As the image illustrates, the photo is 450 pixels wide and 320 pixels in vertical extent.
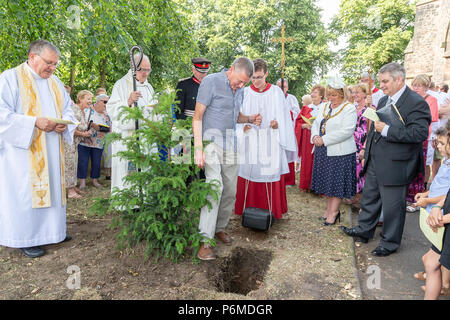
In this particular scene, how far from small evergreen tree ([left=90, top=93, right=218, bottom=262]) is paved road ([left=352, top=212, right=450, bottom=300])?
1.82 meters

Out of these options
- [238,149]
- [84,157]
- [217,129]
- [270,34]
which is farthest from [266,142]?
[270,34]

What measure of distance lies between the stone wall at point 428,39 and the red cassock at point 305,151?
13664 mm

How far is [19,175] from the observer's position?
3.70 metres

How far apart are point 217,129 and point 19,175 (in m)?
2.33

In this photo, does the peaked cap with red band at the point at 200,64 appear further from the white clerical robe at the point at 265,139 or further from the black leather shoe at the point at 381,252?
the black leather shoe at the point at 381,252

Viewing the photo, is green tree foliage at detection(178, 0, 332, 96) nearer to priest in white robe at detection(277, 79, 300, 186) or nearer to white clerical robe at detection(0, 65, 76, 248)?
priest in white robe at detection(277, 79, 300, 186)

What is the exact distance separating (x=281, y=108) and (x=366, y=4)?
90.0ft

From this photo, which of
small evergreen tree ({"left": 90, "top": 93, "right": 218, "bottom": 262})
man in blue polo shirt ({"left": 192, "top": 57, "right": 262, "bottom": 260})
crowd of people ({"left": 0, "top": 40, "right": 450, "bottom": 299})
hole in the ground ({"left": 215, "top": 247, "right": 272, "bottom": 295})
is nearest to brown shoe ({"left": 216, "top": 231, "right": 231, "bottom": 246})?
crowd of people ({"left": 0, "top": 40, "right": 450, "bottom": 299})

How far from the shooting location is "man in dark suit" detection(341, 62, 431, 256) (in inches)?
141

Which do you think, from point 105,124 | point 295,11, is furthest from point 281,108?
point 295,11

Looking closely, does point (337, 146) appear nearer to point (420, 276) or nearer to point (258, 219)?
point (258, 219)

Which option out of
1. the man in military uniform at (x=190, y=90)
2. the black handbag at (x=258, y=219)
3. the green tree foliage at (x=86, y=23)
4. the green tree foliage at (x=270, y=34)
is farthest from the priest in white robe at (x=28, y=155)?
the green tree foliage at (x=270, y=34)

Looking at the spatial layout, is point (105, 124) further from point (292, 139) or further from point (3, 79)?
point (292, 139)

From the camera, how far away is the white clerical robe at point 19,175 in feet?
11.8
